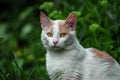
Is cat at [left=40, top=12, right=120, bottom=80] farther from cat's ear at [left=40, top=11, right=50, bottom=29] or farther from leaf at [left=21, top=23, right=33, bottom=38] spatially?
leaf at [left=21, top=23, right=33, bottom=38]

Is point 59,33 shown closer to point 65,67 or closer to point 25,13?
point 65,67

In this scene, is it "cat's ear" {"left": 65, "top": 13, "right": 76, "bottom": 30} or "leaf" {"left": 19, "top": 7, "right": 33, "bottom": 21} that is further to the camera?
"leaf" {"left": 19, "top": 7, "right": 33, "bottom": 21}

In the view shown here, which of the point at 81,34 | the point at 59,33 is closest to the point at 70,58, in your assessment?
the point at 59,33

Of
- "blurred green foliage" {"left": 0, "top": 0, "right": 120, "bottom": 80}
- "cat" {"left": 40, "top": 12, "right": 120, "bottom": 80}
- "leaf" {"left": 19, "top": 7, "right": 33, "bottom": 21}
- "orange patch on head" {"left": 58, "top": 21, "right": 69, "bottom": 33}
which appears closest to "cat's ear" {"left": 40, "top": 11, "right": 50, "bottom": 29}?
"cat" {"left": 40, "top": 12, "right": 120, "bottom": 80}

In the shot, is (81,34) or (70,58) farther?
(81,34)

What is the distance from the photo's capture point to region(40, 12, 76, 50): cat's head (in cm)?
595

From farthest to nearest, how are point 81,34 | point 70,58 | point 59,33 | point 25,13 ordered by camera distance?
point 25,13
point 81,34
point 70,58
point 59,33

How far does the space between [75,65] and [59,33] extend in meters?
0.42

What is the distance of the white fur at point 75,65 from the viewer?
6.07m

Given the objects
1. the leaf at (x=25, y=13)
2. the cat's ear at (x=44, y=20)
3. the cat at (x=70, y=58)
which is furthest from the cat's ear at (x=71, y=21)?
the leaf at (x=25, y=13)

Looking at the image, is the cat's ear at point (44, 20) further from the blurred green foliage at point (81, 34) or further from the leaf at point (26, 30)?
the leaf at point (26, 30)

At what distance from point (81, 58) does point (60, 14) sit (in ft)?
5.26

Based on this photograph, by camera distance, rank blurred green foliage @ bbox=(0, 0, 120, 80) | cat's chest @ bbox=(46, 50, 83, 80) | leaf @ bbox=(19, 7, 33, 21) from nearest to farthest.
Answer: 1. cat's chest @ bbox=(46, 50, 83, 80)
2. blurred green foliage @ bbox=(0, 0, 120, 80)
3. leaf @ bbox=(19, 7, 33, 21)

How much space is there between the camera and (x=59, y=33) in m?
6.00
